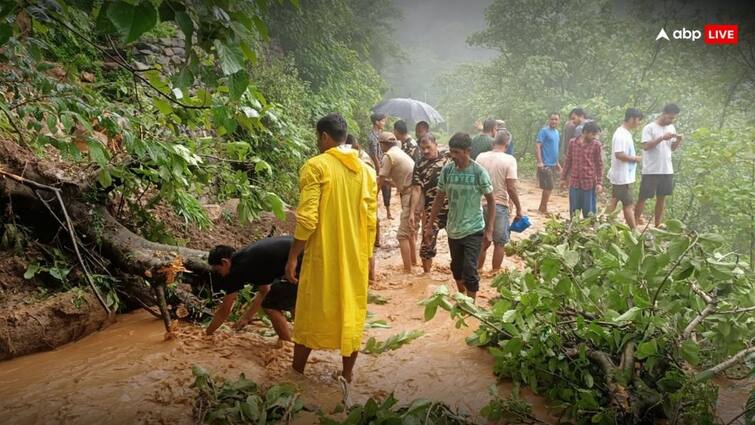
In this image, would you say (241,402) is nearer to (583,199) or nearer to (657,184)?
(583,199)

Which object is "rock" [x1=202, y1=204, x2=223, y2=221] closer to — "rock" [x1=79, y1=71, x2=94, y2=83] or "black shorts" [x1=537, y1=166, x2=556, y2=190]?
"rock" [x1=79, y1=71, x2=94, y2=83]

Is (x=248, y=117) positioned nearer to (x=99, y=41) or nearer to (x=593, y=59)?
(x=99, y=41)

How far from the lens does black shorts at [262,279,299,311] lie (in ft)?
11.5

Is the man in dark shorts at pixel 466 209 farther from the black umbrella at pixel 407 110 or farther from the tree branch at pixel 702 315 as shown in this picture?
the black umbrella at pixel 407 110

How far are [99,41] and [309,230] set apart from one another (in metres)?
6.10

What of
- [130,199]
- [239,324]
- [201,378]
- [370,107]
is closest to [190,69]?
[201,378]

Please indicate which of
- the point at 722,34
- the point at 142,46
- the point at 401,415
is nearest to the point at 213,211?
the point at 142,46

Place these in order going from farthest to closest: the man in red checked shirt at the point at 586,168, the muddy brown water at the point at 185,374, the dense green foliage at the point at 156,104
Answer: the man in red checked shirt at the point at 586,168 → the muddy brown water at the point at 185,374 → the dense green foliage at the point at 156,104

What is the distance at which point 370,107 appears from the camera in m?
14.7

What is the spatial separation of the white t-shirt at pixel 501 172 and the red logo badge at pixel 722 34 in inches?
192

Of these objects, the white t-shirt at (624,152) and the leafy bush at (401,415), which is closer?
the leafy bush at (401,415)

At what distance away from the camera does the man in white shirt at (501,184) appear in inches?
204

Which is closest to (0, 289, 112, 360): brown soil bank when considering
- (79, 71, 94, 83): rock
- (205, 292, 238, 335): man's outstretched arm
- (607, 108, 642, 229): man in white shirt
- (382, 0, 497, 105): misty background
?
(205, 292, 238, 335): man's outstretched arm

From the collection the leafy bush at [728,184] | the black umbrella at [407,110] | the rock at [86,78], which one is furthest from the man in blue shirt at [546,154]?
the rock at [86,78]
